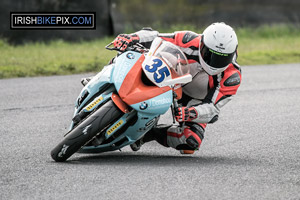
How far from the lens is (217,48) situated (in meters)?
5.93

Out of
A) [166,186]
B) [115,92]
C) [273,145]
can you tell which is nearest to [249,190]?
[166,186]

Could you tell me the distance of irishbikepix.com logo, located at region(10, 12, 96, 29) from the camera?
14.1 metres

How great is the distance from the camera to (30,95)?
33.0 feet

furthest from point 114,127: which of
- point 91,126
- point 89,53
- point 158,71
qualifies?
point 89,53

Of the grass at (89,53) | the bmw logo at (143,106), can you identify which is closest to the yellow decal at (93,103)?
the bmw logo at (143,106)

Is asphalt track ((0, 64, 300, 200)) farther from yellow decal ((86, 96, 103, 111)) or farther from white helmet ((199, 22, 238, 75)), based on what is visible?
white helmet ((199, 22, 238, 75))

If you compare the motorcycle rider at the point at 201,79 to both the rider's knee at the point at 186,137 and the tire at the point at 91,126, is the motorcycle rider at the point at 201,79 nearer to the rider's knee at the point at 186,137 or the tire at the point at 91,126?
the rider's knee at the point at 186,137

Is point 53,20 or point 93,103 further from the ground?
point 93,103

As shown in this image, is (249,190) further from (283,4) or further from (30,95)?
(283,4)

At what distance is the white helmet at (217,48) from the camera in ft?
19.4

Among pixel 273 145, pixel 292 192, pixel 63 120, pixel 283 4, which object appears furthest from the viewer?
pixel 283 4

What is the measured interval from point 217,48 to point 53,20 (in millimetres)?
9355

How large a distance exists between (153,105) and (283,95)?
546 centimetres

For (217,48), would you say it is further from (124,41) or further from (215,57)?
(124,41)
